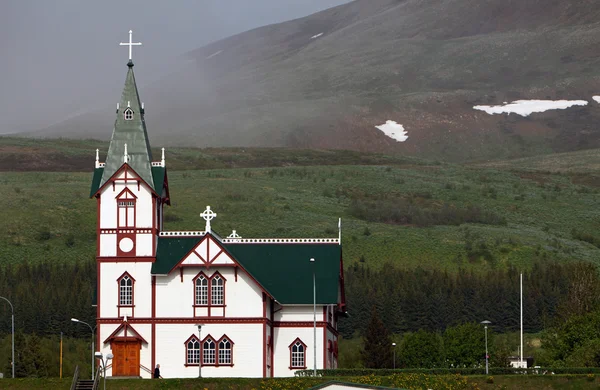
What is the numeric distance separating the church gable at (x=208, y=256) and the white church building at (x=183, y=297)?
6cm

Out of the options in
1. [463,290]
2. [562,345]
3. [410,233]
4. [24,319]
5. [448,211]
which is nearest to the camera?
[562,345]

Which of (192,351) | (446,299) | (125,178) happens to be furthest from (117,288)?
(446,299)

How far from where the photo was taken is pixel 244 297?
87.4 m

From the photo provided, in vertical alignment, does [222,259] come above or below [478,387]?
above

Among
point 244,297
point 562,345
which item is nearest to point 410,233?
point 562,345

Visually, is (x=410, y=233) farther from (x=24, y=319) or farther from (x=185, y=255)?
(x=185, y=255)

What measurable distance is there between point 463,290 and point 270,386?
6120 cm

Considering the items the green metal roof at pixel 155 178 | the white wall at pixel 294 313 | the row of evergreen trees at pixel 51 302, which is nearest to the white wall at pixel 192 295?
the white wall at pixel 294 313

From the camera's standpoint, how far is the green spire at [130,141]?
293 feet

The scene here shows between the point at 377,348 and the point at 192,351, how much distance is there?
20.7 meters

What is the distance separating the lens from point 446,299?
132m

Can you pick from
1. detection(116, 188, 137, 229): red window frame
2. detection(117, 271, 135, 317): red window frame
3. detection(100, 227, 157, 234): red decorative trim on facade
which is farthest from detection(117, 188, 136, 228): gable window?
detection(117, 271, 135, 317): red window frame

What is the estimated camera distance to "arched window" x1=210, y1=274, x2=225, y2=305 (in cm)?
8750

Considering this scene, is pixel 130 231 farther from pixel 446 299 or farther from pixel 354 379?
pixel 446 299
